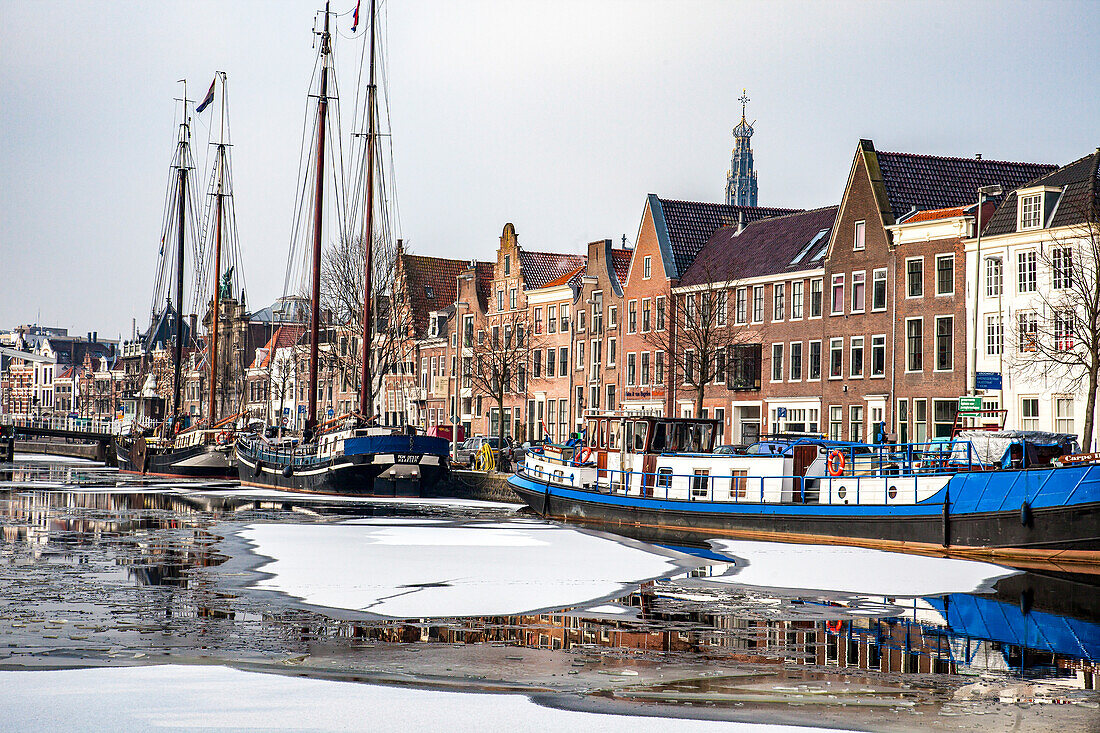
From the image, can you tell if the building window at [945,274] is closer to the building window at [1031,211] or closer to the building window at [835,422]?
the building window at [1031,211]

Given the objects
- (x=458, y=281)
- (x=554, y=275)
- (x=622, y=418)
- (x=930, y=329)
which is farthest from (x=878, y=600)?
(x=458, y=281)

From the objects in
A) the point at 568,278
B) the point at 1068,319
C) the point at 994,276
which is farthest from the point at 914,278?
the point at 568,278

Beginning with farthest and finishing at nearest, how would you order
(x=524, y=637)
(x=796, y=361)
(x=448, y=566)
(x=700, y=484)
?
(x=796, y=361) < (x=700, y=484) < (x=448, y=566) < (x=524, y=637)

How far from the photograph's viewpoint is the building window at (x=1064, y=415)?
159ft

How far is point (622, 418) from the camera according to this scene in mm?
41531

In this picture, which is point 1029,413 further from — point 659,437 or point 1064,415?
point 659,437

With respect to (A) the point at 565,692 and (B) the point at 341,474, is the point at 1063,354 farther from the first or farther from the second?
(A) the point at 565,692

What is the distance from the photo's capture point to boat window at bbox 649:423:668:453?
40750mm

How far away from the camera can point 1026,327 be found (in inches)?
1967

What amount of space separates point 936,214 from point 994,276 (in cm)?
427

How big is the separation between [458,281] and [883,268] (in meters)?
43.7

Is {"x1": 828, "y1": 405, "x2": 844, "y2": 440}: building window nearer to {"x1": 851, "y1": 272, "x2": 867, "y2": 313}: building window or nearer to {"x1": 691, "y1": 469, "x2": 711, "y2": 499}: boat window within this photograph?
{"x1": 851, "y1": 272, "x2": 867, "y2": 313}: building window

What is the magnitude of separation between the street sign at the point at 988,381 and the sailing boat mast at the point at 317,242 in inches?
1197

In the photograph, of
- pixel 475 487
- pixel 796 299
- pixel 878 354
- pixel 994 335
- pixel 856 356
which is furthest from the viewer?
pixel 796 299
